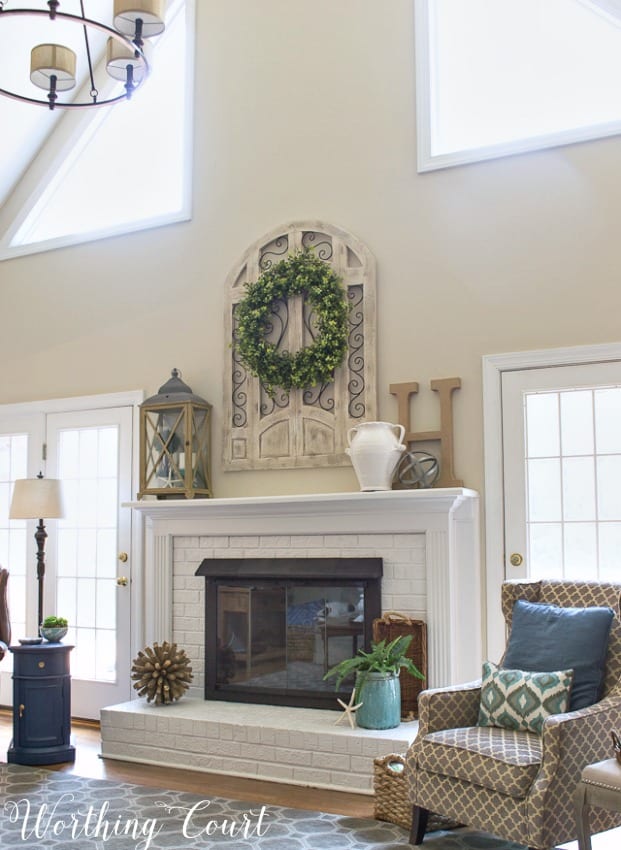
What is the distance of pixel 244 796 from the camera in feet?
14.2

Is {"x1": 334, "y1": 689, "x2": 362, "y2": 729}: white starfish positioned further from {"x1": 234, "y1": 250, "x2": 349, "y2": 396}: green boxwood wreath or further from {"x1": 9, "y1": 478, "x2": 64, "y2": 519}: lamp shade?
{"x1": 9, "y1": 478, "x2": 64, "y2": 519}: lamp shade

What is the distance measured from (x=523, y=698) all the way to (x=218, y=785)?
5.52ft

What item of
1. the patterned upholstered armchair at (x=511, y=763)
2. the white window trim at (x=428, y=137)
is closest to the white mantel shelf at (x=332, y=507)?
the patterned upholstered armchair at (x=511, y=763)

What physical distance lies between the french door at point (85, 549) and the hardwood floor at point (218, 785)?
783 mm

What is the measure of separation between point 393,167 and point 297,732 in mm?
3035

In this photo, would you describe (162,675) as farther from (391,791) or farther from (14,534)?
(14,534)

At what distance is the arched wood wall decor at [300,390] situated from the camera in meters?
5.22

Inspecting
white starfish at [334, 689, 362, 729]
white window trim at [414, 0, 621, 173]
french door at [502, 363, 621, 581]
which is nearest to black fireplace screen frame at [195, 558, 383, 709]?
white starfish at [334, 689, 362, 729]

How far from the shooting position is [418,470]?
4.89 m

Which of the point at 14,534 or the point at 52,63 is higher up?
the point at 52,63

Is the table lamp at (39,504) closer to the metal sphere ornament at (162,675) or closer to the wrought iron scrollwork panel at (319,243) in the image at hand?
the metal sphere ornament at (162,675)

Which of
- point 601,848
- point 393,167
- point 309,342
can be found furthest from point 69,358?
point 601,848

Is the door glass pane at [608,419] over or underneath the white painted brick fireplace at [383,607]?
over

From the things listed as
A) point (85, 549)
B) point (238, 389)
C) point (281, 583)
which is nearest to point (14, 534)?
point (85, 549)
